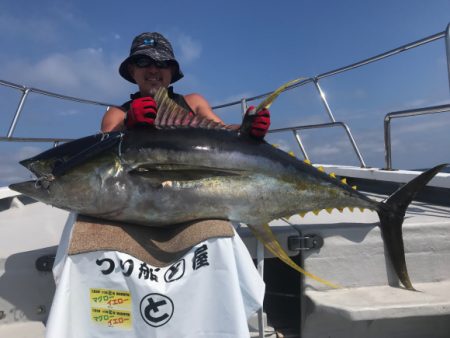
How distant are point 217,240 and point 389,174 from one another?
107 inches

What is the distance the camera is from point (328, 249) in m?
2.23

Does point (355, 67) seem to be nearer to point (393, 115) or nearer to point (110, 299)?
point (393, 115)

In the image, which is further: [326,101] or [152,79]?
[326,101]

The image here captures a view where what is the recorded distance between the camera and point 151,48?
2697 millimetres

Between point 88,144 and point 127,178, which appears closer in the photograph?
point 127,178

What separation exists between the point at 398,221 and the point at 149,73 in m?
2.05

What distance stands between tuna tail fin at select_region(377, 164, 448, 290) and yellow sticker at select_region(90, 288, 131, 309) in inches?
61.8

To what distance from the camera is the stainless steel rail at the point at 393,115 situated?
114 inches

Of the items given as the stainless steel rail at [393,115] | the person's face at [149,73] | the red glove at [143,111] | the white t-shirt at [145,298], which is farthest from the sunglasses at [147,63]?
the stainless steel rail at [393,115]

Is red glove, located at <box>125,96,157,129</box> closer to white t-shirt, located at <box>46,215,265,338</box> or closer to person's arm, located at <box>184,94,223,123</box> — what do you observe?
white t-shirt, located at <box>46,215,265,338</box>

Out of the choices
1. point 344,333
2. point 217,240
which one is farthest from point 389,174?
point 217,240

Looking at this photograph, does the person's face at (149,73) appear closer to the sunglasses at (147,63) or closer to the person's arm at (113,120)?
the sunglasses at (147,63)

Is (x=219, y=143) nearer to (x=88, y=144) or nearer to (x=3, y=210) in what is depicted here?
(x=88, y=144)

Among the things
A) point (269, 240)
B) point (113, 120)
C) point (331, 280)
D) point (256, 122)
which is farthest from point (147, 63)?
point (331, 280)
